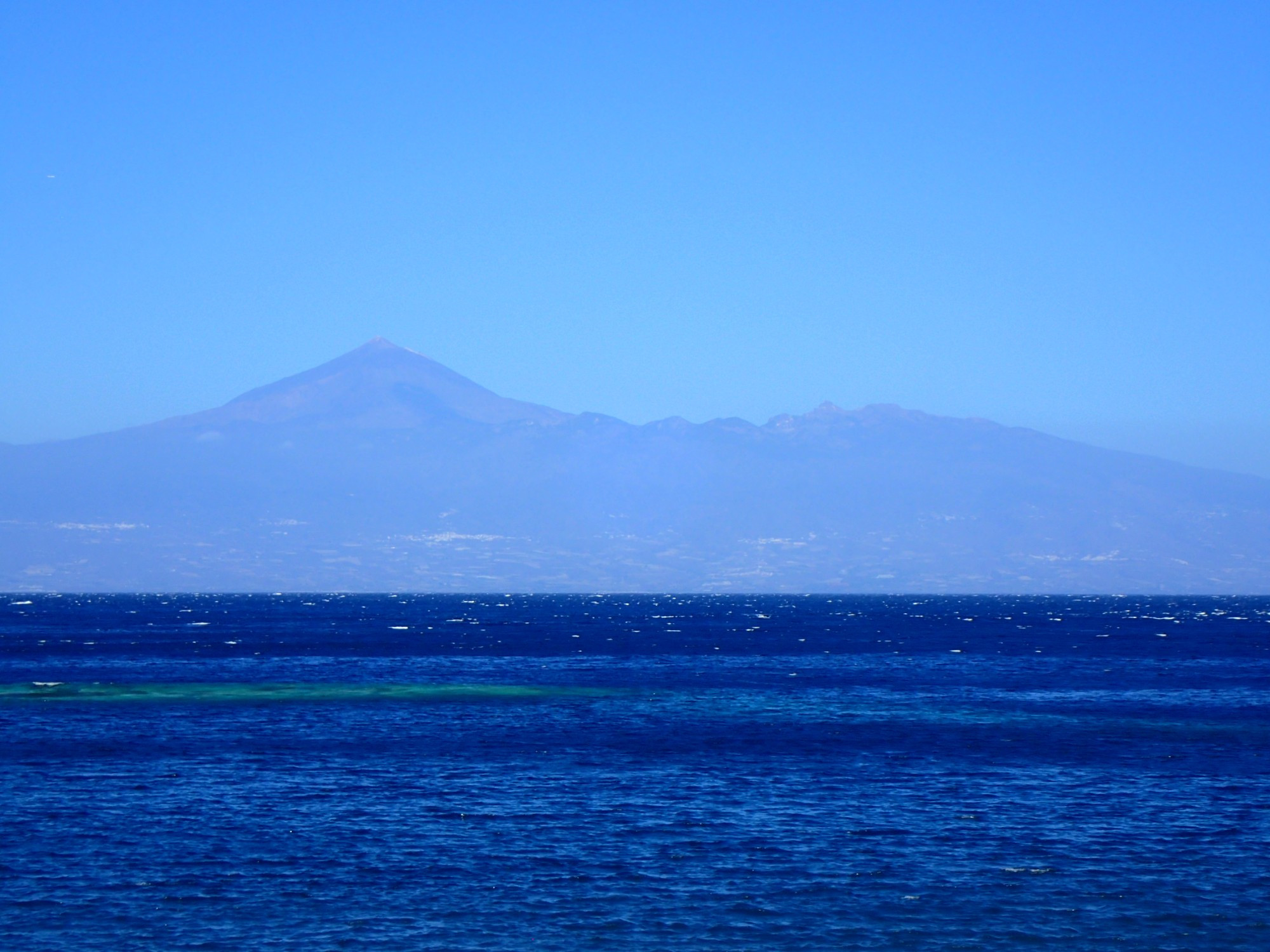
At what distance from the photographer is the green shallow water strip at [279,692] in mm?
99500

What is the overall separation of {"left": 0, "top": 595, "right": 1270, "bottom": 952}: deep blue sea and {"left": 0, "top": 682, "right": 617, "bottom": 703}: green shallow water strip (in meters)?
0.69

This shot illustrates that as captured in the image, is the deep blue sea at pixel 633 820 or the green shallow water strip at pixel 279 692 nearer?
the deep blue sea at pixel 633 820

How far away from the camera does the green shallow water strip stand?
9950 centimetres

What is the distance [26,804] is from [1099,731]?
5538 cm

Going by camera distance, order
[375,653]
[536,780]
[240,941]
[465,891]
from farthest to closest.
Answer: [375,653], [536,780], [465,891], [240,941]

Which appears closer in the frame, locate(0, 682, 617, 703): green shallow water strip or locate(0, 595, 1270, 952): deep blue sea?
locate(0, 595, 1270, 952): deep blue sea

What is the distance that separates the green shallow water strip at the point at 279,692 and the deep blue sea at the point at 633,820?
Answer: 0.69 metres

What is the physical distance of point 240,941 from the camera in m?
37.8

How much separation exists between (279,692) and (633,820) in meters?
57.8

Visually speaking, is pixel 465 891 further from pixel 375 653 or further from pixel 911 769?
pixel 375 653

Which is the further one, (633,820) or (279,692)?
(279,692)

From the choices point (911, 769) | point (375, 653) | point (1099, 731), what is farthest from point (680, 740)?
point (375, 653)

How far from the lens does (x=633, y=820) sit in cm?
5300

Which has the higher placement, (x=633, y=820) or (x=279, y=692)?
(x=633, y=820)
